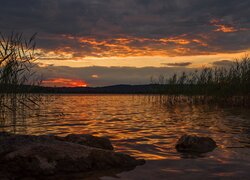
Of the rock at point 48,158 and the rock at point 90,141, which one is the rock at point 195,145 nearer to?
the rock at point 48,158

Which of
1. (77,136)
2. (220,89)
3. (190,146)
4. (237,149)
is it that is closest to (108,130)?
(77,136)

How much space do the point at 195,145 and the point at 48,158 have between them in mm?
3136

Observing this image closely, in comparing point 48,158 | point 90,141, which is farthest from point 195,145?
point 48,158

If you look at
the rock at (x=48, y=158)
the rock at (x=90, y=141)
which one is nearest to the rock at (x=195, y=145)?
the rock at (x=48, y=158)

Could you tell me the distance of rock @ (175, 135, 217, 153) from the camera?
19.4 feet

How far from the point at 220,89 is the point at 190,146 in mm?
13795

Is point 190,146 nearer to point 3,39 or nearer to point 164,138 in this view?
point 164,138

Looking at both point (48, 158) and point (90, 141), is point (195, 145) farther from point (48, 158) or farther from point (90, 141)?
point (48, 158)

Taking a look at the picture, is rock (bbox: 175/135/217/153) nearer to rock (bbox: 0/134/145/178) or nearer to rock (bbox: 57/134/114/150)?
rock (bbox: 0/134/145/178)

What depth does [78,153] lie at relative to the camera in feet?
15.2

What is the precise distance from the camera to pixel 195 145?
596 centimetres

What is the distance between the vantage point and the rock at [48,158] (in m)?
4.26

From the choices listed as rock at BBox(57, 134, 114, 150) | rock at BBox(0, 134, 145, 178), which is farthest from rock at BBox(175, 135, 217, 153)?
rock at BBox(57, 134, 114, 150)

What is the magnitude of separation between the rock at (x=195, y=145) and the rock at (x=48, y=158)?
144 cm
